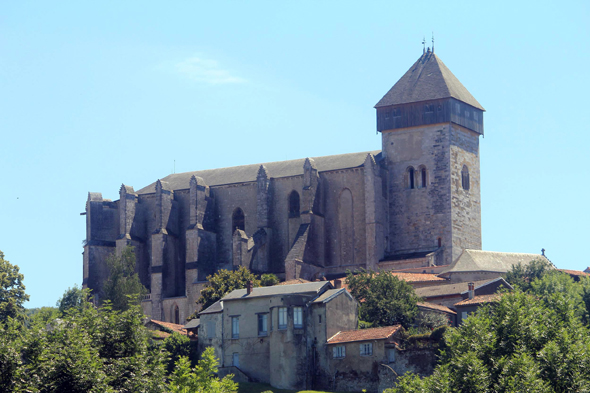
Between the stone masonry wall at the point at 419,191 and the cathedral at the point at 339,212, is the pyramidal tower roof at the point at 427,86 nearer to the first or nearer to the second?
the cathedral at the point at 339,212

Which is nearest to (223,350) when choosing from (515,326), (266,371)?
(266,371)

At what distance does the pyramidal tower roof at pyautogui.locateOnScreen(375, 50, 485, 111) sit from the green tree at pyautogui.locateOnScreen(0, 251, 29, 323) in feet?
104

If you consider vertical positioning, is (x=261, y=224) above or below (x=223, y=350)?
above

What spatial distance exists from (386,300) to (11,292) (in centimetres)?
2598

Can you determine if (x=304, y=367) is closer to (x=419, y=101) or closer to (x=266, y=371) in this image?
(x=266, y=371)

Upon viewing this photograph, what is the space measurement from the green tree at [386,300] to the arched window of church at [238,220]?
22821 mm

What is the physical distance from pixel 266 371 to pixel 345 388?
5885 mm

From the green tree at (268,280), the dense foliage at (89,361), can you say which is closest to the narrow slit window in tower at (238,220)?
the green tree at (268,280)

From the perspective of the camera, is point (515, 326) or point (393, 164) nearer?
point (515, 326)

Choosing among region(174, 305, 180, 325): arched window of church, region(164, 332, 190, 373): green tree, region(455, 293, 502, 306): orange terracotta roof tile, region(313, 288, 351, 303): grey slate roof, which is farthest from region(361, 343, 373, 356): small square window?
region(174, 305, 180, 325): arched window of church

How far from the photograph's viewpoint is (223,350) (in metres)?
74.6

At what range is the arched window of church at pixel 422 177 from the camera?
9566 cm

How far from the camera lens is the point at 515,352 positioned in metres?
59.8

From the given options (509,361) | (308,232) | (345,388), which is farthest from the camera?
(308,232)
